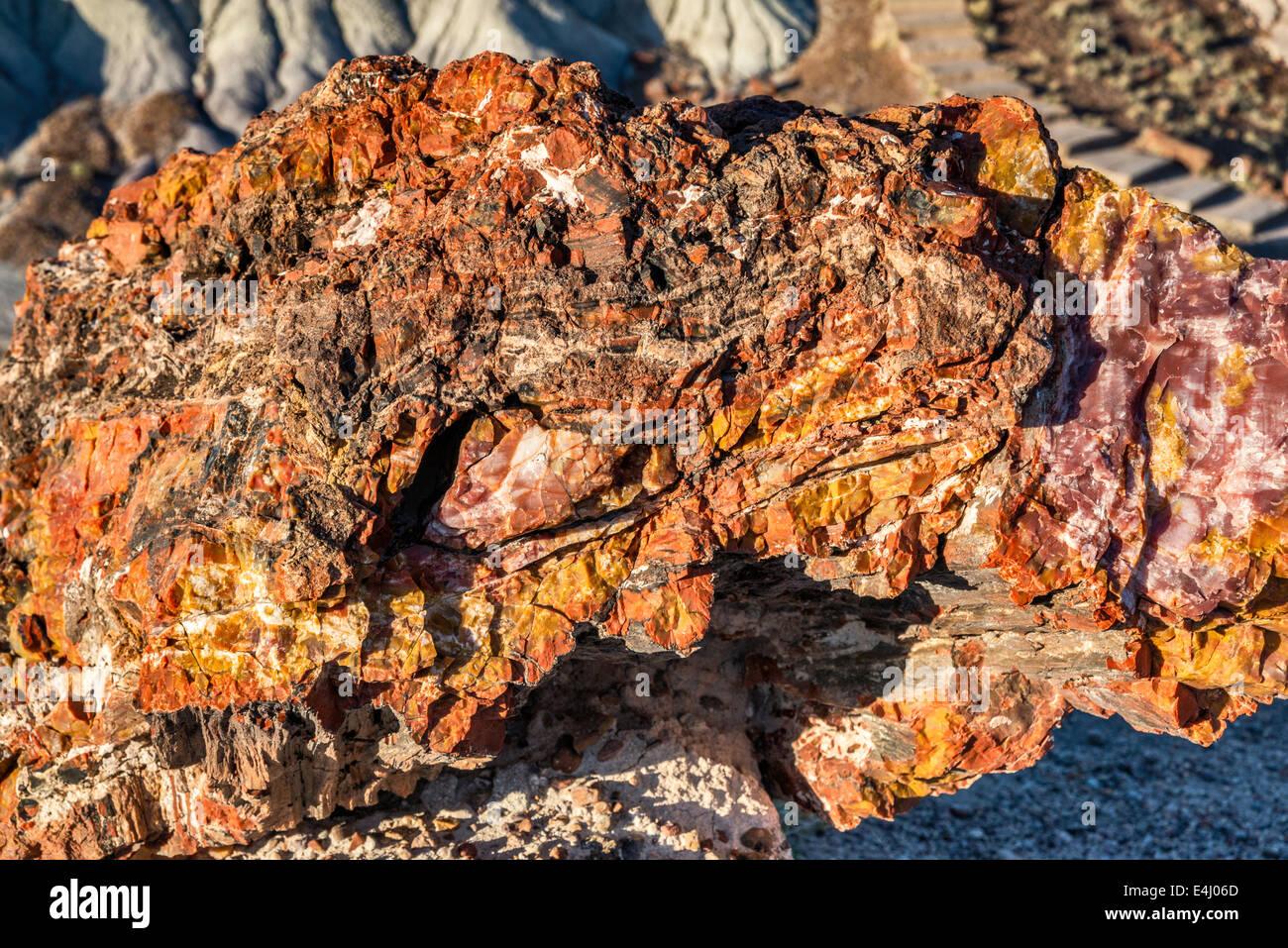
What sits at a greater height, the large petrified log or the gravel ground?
the large petrified log

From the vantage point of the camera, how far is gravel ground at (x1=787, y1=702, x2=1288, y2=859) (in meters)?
11.3

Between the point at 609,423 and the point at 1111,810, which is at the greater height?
the point at 609,423

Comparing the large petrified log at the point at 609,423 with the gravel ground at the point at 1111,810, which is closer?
the large petrified log at the point at 609,423

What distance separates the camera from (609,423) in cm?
617

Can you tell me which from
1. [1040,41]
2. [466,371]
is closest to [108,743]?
[466,371]

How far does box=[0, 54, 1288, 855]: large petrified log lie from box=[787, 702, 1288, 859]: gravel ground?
4807 millimetres

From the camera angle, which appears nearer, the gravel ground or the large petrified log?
the large petrified log

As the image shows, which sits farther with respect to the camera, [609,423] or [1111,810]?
[1111,810]

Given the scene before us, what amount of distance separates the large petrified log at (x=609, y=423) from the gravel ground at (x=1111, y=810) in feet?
15.8

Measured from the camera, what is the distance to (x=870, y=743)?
8828mm

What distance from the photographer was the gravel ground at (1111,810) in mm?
11336

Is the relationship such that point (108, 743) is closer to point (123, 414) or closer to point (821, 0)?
point (123, 414)

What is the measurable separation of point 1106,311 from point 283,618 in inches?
219

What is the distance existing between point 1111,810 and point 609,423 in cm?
916
